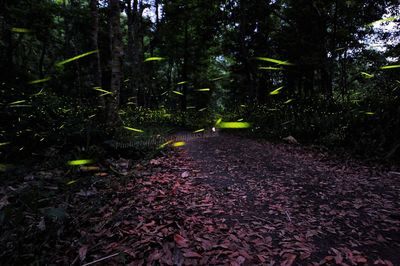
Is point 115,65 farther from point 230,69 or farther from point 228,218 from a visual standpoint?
point 230,69

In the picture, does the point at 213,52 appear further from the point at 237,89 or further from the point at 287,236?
the point at 287,236

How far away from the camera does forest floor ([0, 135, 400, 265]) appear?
268cm

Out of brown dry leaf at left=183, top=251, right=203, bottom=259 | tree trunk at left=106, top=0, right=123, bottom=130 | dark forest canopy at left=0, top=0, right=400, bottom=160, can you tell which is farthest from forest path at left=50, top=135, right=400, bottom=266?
tree trunk at left=106, top=0, right=123, bottom=130

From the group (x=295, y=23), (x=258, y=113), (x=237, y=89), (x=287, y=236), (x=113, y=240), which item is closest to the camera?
(x=113, y=240)

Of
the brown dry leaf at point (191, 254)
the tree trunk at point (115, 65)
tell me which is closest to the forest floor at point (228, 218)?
the brown dry leaf at point (191, 254)

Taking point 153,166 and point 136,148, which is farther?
point 136,148

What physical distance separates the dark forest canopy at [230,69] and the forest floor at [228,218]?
1510mm

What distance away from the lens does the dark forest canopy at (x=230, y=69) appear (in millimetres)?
6812

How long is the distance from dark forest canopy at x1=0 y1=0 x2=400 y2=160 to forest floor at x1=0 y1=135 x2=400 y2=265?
1510 mm

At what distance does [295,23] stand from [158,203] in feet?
50.8

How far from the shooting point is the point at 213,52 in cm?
2377

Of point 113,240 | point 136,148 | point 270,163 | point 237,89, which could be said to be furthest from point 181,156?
point 237,89

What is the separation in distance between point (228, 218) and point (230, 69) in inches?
815

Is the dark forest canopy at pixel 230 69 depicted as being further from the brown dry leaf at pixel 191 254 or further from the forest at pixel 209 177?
the brown dry leaf at pixel 191 254
